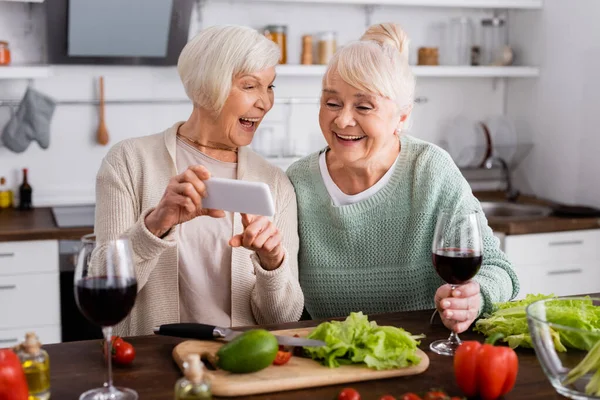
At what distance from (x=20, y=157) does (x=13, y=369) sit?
2.78 m

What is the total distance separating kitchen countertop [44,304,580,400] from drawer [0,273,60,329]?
1.73 meters

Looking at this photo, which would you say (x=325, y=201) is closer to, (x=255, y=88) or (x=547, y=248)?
(x=255, y=88)

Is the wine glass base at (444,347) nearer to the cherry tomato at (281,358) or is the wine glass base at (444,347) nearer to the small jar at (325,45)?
the cherry tomato at (281,358)

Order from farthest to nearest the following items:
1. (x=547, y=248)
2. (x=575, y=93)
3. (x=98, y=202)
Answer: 1. (x=575, y=93)
2. (x=547, y=248)
3. (x=98, y=202)

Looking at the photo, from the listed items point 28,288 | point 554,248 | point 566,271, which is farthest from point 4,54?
point 566,271

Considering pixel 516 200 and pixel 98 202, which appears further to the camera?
pixel 516 200

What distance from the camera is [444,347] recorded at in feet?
5.22

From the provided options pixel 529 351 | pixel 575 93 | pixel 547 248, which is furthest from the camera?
pixel 575 93

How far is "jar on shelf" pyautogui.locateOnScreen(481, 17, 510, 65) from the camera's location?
14.4 ft

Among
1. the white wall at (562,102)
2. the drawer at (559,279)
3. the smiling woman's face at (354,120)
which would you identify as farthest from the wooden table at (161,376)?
the white wall at (562,102)

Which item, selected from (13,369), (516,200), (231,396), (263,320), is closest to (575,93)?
(516,200)

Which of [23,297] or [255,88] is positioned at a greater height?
[255,88]

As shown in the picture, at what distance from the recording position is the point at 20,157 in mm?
3812

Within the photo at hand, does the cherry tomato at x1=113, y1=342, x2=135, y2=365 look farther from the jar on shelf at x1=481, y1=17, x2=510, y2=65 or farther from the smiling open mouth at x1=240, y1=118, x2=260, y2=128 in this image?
the jar on shelf at x1=481, y1=17, x2=510, y2=65
